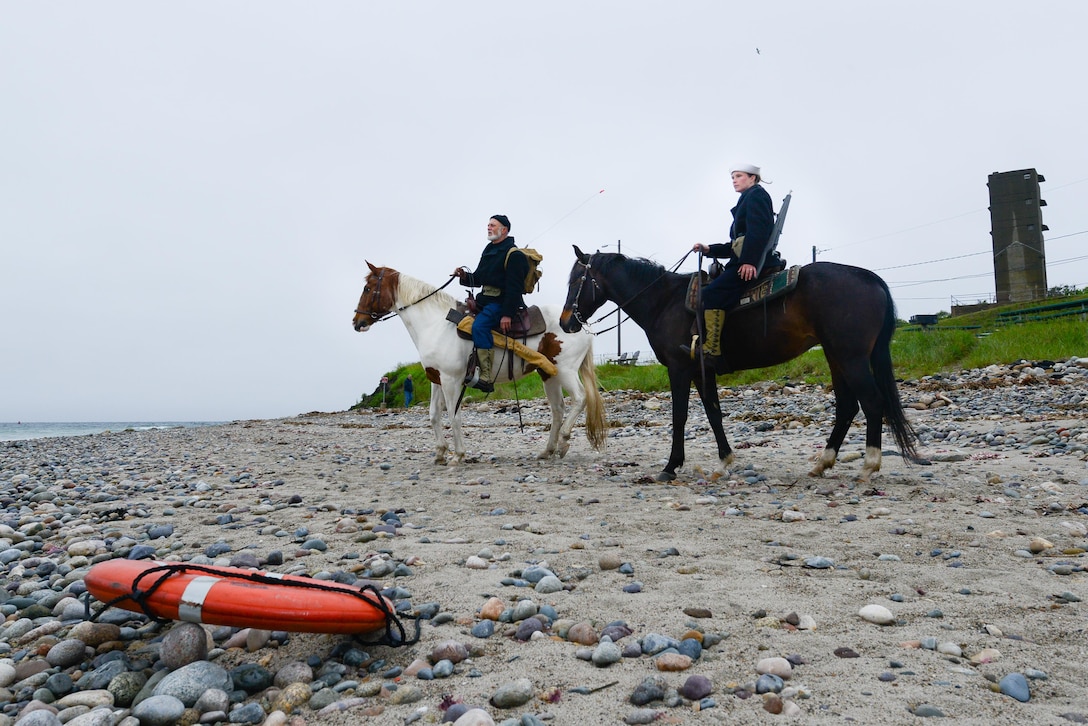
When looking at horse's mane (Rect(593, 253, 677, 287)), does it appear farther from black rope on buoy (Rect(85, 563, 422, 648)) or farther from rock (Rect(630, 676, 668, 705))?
rock (Rect(630, 676, 668, 705))

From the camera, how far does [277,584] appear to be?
268 cm

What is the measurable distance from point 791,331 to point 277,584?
5.47 m

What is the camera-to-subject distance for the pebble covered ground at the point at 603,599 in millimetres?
2178

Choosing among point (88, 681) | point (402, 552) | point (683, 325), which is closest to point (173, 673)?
point (88, 681)

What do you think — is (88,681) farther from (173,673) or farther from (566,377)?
(566,377)

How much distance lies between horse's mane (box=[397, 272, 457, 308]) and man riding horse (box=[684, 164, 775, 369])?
385 centimetres

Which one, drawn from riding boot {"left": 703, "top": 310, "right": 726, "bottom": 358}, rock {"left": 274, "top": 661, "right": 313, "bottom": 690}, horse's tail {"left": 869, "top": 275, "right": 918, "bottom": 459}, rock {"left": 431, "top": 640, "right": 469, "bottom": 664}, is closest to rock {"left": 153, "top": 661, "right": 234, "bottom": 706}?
rock {"left": 274, "top": 661, "right": 313, "bottom": 690}

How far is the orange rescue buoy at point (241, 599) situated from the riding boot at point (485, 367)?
622cm

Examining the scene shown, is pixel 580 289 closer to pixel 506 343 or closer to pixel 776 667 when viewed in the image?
pixel 506 343

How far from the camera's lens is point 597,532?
176 inches

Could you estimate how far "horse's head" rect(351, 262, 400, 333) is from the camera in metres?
9.66

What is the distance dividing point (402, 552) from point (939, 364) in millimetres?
16241

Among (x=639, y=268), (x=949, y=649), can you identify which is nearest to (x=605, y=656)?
(x=949, y=649)

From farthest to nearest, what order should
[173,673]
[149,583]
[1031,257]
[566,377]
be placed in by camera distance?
[1031,257]
[566,377]
[149,583]
[173,673]
